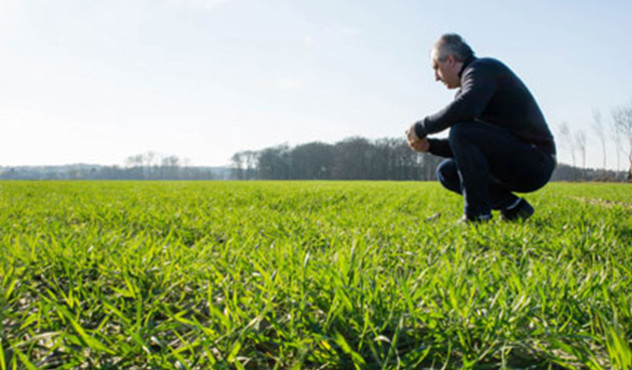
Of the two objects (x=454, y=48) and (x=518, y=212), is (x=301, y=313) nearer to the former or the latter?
(x=454, y=48)

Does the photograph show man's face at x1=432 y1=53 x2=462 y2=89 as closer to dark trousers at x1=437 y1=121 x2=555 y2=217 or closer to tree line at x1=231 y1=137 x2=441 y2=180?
dark trousers at x1=437 y1=121 x2=555 y2=217

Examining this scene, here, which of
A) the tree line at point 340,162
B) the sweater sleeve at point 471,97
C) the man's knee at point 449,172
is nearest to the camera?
the sweater sleeve at point 471,97

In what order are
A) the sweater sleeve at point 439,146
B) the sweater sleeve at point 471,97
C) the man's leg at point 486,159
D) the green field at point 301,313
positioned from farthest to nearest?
the sweater sleeve at point 439,146
the man's leg at point 486,159
the sweater sleeve at point 471,97
the green field at point 301,313

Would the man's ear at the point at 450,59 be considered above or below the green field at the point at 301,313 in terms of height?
above

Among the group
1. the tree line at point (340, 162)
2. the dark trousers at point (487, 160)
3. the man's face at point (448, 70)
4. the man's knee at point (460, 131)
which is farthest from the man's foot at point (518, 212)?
the tree line at point (340, 162)

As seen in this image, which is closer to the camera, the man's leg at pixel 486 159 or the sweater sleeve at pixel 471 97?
the sweater sleeve at pixel 471 97

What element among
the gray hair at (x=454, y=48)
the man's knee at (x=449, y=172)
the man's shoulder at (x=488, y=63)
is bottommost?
the man's knee at (x=449, y=172)

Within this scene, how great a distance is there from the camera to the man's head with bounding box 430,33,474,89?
332 centimetres

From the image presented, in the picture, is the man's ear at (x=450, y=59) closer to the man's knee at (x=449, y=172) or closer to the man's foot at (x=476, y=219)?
the man's knee at (x=449, y=172)

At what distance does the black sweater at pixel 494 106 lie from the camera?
118 inches

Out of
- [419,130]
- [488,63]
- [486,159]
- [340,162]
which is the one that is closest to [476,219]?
[486,159]

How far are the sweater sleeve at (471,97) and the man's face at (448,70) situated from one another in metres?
0.27

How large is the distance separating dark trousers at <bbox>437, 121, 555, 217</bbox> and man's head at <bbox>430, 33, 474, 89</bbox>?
51 cm

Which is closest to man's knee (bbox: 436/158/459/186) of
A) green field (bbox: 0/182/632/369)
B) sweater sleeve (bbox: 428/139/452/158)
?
sweater sleeve (bbox: 428/139/452/158)
